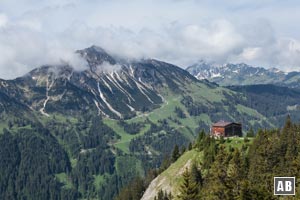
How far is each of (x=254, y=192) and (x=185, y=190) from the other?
8.92 meters

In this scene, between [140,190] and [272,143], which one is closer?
[272,143]

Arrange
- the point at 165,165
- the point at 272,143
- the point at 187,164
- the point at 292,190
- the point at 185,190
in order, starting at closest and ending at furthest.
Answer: the point at 292,190
the point at 185,190
the point at 272,143
the point at 187,164
the point at 165,165

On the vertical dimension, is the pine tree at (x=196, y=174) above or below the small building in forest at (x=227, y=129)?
below

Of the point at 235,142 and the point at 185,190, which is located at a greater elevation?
the point at 235,142

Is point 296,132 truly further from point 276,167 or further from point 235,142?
point 235,142

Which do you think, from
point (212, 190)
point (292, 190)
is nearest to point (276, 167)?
point (212, 190)

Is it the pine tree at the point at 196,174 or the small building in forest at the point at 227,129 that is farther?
the small building in forest at the point at 227,129

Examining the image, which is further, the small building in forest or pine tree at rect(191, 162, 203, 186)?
the small building in forest

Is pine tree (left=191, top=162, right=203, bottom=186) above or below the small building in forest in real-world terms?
below

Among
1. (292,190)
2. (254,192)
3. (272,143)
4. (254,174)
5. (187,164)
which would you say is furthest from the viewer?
(187,164)

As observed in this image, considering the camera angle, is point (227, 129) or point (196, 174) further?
point (227, 129)

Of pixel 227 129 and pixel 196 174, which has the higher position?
pixel 227 129

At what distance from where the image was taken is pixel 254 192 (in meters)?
54.2

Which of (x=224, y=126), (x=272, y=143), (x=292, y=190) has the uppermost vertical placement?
(x=224, y=126)
